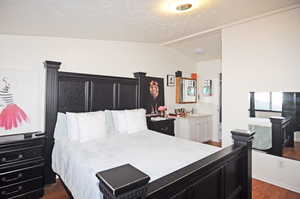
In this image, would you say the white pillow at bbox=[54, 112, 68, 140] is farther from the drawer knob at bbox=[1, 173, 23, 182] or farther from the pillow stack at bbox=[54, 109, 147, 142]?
the drawer knob at bbox=[1, 173, 23, 182]

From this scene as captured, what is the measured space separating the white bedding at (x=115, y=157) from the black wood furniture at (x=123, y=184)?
0.57 metres

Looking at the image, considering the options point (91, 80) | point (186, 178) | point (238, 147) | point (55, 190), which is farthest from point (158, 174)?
point (91, 80)

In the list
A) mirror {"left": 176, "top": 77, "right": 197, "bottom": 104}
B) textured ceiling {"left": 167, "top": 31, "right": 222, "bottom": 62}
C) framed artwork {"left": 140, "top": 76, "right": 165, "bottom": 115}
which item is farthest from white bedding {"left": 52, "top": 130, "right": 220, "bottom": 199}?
textured ceiling {"left": 167, "top": 31, "right": 222, "bottom": 62}

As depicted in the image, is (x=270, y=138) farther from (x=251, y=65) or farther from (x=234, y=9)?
(x=234, y=9)

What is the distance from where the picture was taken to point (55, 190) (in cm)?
254

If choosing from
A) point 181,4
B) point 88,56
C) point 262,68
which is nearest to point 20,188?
point 88,56

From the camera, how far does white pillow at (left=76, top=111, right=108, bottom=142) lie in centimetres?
246

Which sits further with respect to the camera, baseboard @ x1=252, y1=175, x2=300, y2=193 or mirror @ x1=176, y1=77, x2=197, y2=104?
mirror @ x1=176, y1=77, x2=197, y2=104

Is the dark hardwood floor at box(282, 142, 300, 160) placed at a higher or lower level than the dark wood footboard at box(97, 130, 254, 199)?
lower

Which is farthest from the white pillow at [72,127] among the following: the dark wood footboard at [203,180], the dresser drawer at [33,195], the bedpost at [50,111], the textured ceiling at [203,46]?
the textured ceiling at [203,46]

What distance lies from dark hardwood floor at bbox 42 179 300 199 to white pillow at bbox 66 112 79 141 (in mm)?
812

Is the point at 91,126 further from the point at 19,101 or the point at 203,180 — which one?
the point at 203,180

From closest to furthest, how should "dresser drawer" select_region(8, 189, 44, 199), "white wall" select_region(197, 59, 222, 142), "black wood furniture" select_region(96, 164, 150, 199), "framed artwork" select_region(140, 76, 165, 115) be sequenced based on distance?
"black wood furniture" select_region(96, 164, 150, 199)
"dresser drawer" select_region(8, 189, 44, 199)
"framed artwork" select_region(140, 76, 165, 115)
"white wall" select_region(197, 59, 222, 142)

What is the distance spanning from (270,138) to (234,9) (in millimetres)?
2127
